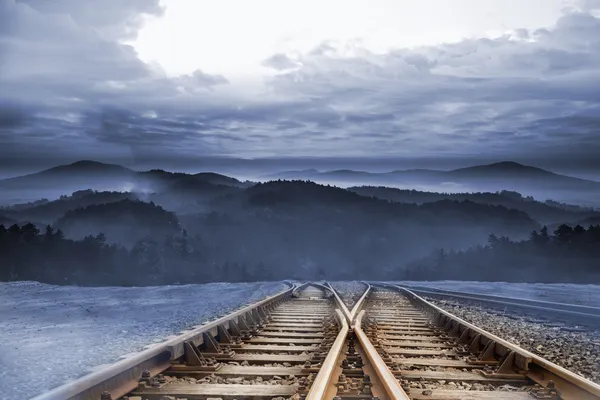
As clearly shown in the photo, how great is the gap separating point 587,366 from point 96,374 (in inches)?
210

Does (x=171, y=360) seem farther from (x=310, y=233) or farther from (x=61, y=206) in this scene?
(x=310, y=233)

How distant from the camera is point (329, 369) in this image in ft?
17.9

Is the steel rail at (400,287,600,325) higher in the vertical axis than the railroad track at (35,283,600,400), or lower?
lower

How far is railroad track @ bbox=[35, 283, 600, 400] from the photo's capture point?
16.6ft

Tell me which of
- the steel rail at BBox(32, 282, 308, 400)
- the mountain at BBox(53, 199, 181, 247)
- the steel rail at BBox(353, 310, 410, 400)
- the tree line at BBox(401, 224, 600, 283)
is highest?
the mountain at BBox(53, 199, 181, 247)

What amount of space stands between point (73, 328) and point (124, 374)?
7.37m

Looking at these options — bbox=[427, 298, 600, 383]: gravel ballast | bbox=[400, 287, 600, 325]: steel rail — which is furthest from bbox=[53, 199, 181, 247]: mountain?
bbox=[427, 298, 600, 383]: gravel ballast

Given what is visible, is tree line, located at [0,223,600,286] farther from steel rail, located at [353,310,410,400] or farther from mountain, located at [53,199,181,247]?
steel rail, located at [353,310,410,400]

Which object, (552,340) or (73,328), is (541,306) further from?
(73,328)

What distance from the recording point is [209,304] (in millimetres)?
17797

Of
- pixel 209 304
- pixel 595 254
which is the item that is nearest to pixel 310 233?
pixel 595 254

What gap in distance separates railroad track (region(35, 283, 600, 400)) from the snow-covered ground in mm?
1273

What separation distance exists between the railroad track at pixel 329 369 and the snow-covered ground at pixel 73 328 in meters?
1.27

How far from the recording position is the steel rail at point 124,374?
4.22 metres
